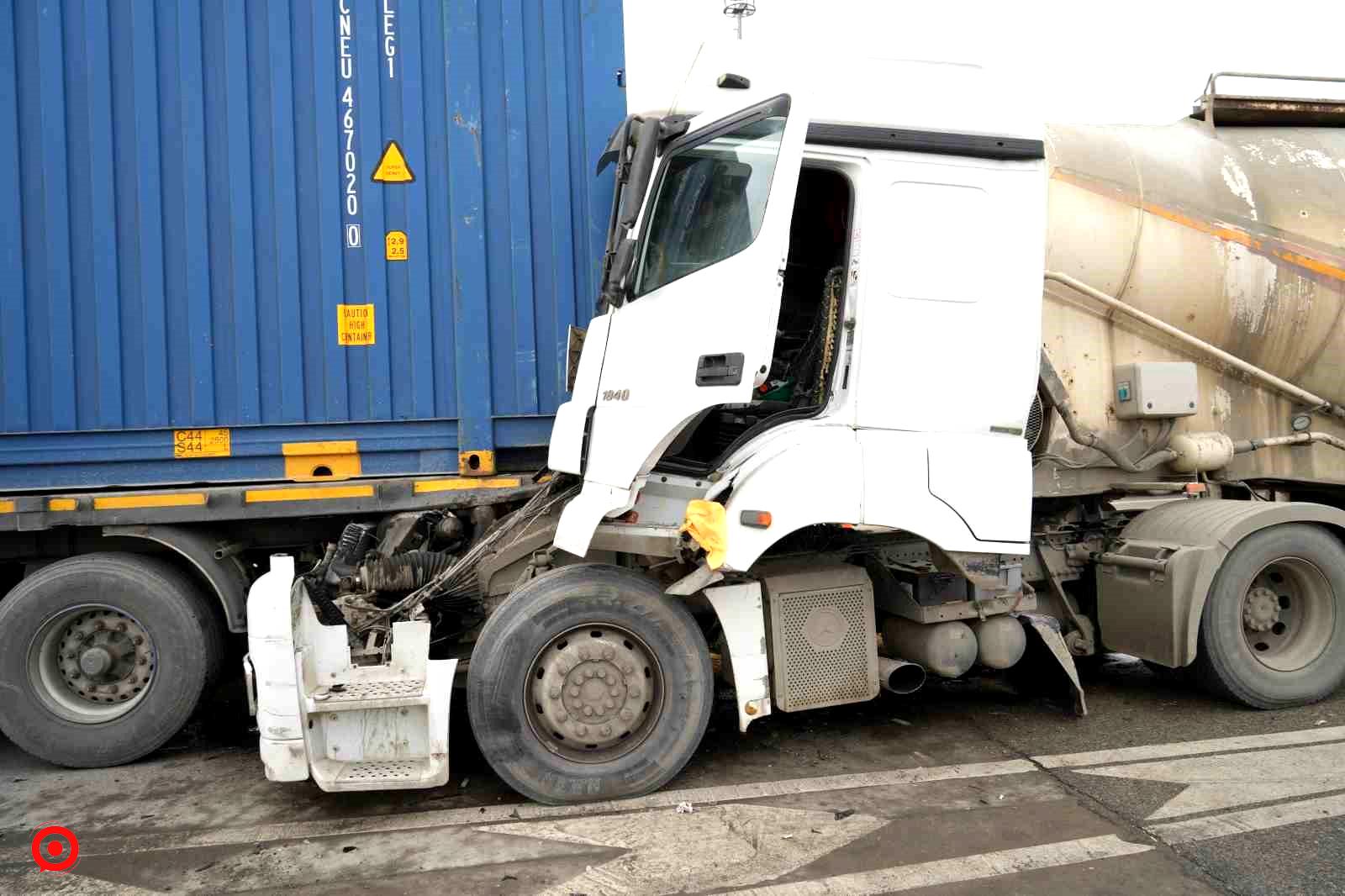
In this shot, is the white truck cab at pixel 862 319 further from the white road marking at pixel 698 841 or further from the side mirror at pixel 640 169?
the white road marking at pixel 698 841

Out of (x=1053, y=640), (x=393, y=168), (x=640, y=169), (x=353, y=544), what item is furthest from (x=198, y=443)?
(x=1053, y=640)

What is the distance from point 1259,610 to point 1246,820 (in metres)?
1.77

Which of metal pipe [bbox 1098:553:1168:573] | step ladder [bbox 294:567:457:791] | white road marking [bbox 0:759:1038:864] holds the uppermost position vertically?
metal pipe [bbox 1098:553:1168:573]

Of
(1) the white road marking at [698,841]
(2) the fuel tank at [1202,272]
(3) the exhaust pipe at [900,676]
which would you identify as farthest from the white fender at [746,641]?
(2) the fuel tank at [1202,272]

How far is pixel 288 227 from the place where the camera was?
15.4 ft

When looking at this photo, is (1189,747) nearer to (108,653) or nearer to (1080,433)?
(1080,433)

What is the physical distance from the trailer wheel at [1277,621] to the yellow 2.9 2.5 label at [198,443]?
5.19 meters

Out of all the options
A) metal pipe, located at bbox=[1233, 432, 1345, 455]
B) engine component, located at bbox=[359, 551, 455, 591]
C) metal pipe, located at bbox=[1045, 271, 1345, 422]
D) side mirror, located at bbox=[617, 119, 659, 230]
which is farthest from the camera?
metal pipe, located at bbox=[1233, 432, 1345, 455]

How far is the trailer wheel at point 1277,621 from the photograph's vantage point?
4781mm

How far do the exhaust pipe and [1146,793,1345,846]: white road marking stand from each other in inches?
45.3

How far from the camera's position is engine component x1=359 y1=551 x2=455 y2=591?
4.45m

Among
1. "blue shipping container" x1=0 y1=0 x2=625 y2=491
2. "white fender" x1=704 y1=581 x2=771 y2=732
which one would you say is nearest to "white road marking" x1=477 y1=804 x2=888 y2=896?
"white fender" x1=704 y1=581 x2=771 y2=732

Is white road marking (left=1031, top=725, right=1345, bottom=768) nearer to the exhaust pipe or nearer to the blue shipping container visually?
the exhaust pipe

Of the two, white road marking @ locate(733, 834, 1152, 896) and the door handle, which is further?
the door handle
